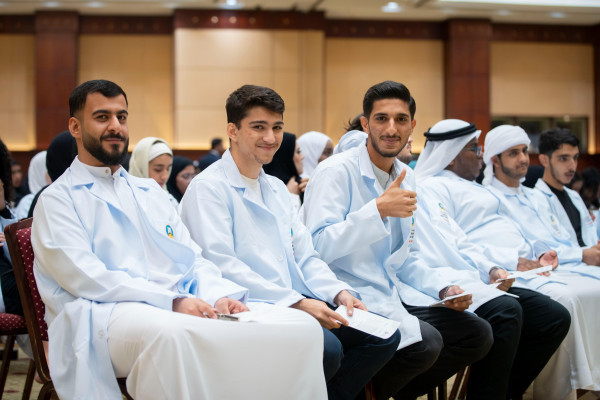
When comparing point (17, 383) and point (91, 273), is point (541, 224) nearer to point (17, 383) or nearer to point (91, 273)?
point (91, 273)

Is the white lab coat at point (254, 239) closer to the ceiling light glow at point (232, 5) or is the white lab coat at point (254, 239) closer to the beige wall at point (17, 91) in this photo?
the ceiling light glow at point (232, 5)

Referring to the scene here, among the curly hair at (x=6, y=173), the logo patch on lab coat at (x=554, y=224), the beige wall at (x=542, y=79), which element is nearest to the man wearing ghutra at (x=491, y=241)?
the logo patch on lab coat at (x=554, y=224)

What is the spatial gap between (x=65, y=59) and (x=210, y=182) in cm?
1147

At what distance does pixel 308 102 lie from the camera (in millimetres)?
13688

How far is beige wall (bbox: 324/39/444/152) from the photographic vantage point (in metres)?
14.3

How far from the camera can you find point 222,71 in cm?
1334

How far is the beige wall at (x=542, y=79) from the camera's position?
584 inches

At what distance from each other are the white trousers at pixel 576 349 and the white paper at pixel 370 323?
1.56 meters

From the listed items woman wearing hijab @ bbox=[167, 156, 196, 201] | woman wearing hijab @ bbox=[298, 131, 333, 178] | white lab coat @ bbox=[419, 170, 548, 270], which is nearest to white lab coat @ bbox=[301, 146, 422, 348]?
white lab coat @ bbox=[419, 170, 548, 270]

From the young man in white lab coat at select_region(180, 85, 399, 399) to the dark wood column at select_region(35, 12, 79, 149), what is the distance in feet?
36.5

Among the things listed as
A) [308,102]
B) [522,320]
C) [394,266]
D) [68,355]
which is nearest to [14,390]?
[68,355]

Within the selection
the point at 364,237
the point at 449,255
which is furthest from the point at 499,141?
the point at 364,237

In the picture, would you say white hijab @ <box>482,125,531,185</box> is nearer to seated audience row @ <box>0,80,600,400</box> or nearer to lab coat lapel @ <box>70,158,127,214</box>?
seated audience row @ <box>0,80,600,400</box>

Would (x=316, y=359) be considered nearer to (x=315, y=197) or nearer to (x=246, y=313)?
(x=246, y=313)
